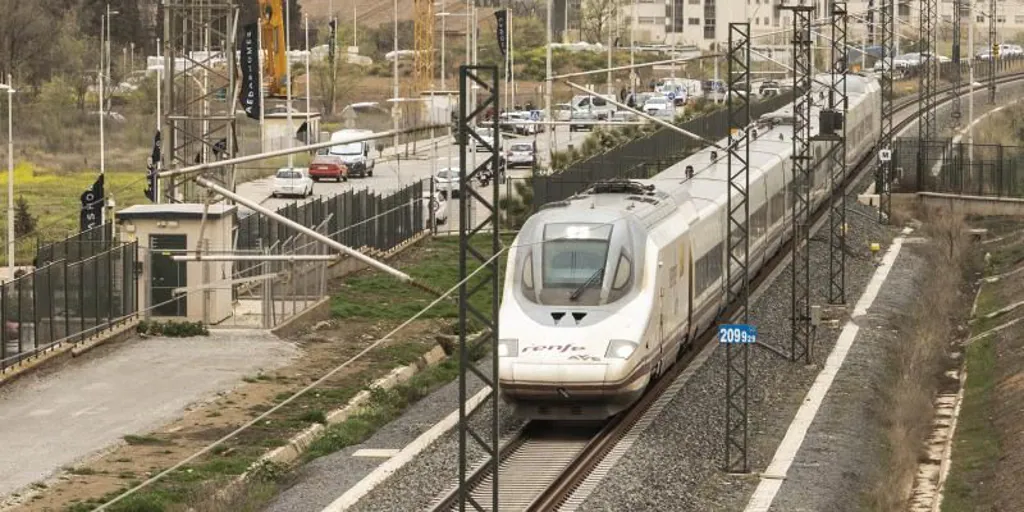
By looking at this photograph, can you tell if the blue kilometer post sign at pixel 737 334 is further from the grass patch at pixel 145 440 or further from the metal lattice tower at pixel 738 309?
the grass patch at pixel 145 440

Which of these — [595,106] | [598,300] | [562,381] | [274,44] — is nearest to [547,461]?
[562,381]

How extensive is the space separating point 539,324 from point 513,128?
214ft

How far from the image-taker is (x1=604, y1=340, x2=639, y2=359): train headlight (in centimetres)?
2800

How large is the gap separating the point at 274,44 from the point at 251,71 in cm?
764

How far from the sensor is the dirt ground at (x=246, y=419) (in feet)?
89.6

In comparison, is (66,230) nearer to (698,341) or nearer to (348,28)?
(698,341)

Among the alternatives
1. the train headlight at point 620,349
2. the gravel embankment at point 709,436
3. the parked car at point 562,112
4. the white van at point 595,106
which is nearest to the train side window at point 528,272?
the train headlight at point 620,349

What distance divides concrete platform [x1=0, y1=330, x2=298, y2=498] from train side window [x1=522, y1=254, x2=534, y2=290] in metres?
6.67

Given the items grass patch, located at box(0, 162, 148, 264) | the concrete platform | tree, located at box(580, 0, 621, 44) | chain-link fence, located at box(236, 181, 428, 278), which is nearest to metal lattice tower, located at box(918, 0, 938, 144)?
chain-link fence, located at box(236, 181, 428, 278)

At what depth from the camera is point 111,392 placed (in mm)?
34219

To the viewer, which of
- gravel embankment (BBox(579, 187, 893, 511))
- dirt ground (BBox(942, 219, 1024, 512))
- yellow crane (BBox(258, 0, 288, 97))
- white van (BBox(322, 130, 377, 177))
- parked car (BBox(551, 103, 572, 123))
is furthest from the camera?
parked car (BBox(551, 103, 572, 123))

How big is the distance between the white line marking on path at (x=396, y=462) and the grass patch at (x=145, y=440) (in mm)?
3834

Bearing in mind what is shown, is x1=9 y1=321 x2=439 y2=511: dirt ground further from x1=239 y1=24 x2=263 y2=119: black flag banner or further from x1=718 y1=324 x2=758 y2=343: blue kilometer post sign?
x1=239 y1=24 x2=263 y2=119: black flag banner

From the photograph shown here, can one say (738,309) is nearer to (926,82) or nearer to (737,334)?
(737,334)
